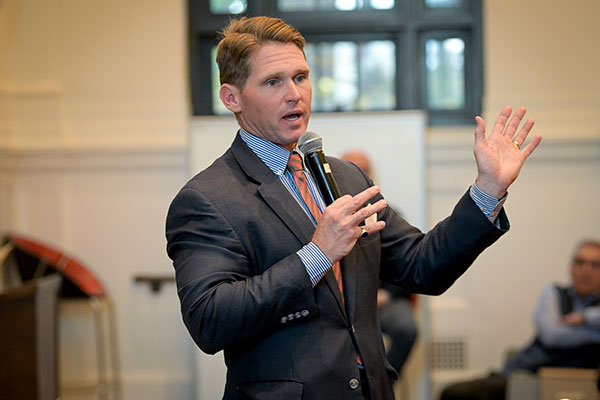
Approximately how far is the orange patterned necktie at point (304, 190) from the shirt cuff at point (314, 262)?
0.38ft

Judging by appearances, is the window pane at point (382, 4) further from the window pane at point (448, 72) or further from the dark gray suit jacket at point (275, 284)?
the dark gray suit jacket at point (275, 284)

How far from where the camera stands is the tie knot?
1.83m

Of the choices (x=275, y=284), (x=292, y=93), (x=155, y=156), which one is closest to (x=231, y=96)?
(x=292, y=93)

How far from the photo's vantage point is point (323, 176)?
1.70m

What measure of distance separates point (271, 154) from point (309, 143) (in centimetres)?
10

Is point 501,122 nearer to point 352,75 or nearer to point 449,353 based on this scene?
point 449,353

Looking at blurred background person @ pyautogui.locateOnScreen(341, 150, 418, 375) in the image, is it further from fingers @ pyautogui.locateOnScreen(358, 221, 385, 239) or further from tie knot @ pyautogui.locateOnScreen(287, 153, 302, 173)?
fingers @ pyautogui.locateOnScreen(358, 221, 385, 239)

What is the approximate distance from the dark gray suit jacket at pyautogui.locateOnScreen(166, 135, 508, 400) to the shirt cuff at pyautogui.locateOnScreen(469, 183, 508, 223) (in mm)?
17

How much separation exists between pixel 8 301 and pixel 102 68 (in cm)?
207

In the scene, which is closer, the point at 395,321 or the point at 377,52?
the point at 395,321

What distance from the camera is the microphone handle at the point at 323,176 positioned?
5.56 feet

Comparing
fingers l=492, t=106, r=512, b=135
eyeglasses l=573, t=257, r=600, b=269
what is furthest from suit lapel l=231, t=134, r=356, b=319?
eyeglasses l=573, t=257, r=600, b=269

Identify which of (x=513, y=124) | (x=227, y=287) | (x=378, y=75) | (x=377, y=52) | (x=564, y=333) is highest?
(x=377, y=52)

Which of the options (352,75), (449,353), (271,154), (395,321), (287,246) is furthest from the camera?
(352,75)
